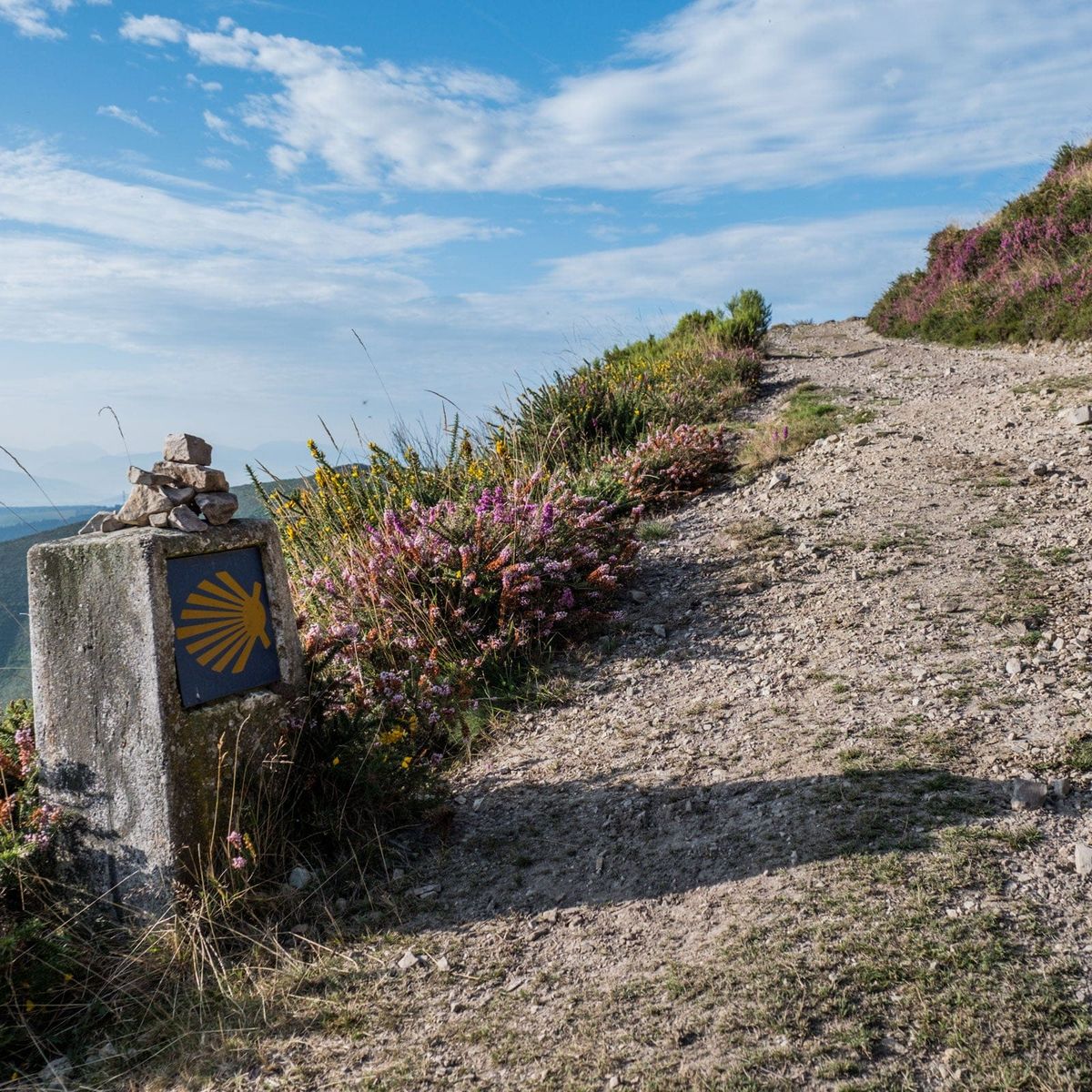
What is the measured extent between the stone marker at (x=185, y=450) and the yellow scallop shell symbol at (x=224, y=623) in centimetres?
52

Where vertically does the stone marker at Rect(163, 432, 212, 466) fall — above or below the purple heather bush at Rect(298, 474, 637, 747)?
above

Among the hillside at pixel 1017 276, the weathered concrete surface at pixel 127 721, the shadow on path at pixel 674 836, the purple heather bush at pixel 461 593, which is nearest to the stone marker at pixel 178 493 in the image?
the weathered concrete surface at pixel 127 721

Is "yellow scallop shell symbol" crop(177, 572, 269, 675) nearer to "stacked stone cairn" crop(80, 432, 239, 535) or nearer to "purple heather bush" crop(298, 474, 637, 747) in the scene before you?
"stacked stone cairn" crop(80, 432, 239, 535)

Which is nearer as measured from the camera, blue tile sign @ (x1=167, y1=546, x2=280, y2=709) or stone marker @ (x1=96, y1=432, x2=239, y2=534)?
blue tile sign @ (x1=167, y1=546, x2=280, y2=709)

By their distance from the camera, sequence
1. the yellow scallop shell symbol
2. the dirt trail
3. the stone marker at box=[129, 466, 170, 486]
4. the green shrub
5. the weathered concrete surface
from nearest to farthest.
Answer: the dirt trail, the weathered concrete surface, the yellow scallop shell symbol, the stone marker at box=[129, 466, 170, 486], the green shrub

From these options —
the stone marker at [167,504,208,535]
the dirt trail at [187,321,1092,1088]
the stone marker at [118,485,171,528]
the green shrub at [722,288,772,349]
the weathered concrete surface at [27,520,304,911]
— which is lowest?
the dirt trail at [187,321,1092,1088]

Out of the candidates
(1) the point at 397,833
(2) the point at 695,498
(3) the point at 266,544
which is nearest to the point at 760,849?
(1) the point at 397,833

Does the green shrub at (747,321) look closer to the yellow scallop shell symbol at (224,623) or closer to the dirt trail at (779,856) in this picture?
the dirt trail at (779,856)

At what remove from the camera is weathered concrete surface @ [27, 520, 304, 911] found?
3.43 m

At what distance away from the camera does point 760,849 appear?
11.6 ft

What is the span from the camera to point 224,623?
3676 mm

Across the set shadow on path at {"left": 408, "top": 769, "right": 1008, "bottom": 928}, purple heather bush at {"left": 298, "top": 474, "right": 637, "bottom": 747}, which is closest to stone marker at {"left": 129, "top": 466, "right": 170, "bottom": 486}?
purple heather bush at {"left": 298, "top": 474, "right": 637, "bottom": 747}

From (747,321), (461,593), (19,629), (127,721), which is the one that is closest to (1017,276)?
(747,321)

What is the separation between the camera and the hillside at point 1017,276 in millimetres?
14405
